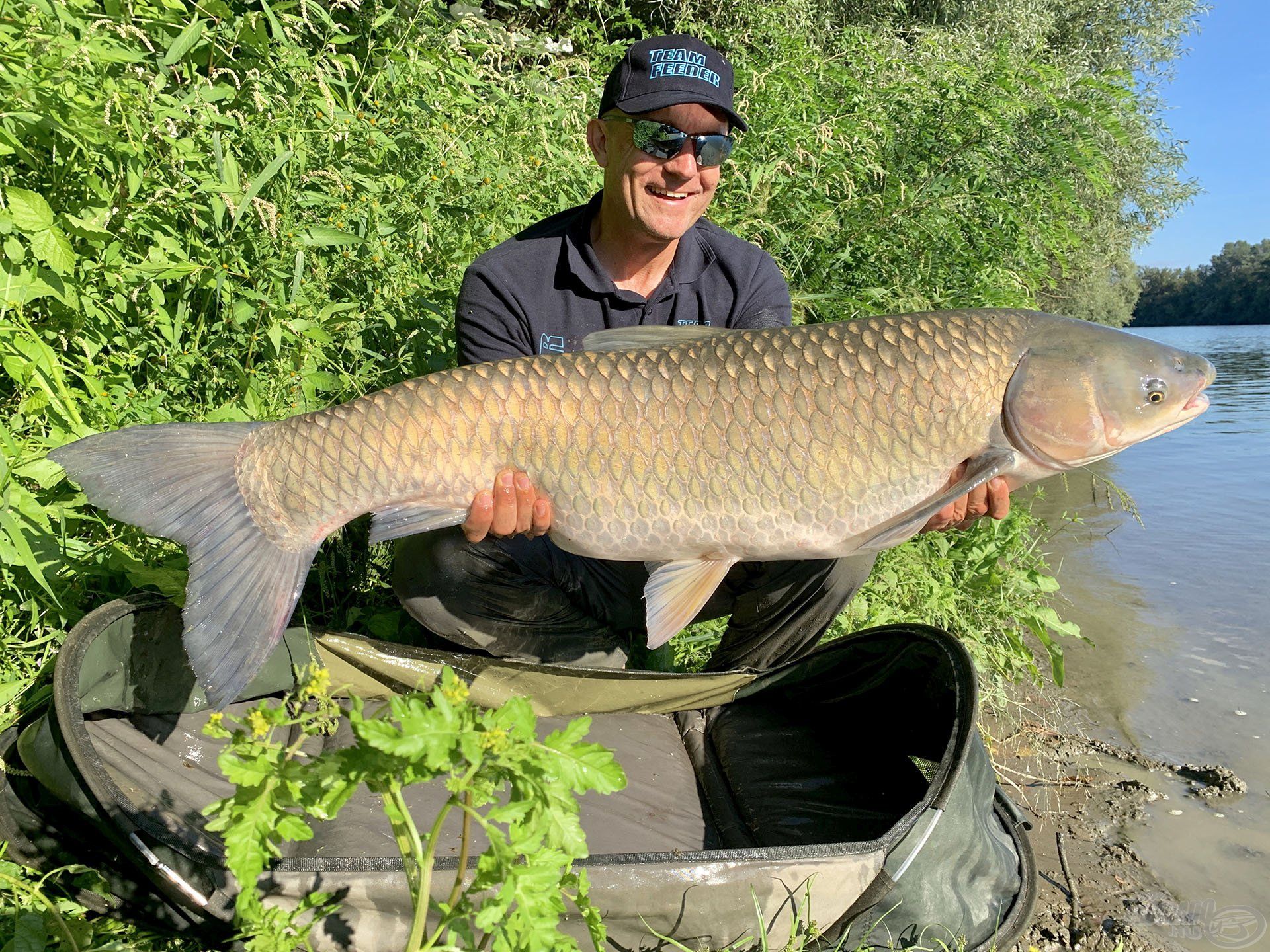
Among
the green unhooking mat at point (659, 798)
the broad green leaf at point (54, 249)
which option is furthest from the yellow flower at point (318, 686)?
the broad green leaf at point (54, 249)

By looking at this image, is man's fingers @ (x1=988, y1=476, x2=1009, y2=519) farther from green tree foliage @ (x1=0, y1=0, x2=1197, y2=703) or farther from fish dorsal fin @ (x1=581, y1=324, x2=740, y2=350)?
green tree foliage @ (x1=0, y1=0, x2=1197, y2=703)

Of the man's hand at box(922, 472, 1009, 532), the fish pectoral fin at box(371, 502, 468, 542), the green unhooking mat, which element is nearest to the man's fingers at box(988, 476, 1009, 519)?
the man's hand at box(922, 472, 1009, 532)

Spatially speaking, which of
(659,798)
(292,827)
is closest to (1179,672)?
(659,798)

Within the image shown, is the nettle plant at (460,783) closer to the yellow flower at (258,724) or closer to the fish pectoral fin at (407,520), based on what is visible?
A: the yellow flower at (258,724)

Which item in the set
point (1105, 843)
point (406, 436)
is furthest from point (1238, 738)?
point (406, 436)

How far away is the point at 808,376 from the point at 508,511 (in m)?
0.60

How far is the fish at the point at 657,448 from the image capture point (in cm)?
166

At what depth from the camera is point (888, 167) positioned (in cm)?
384

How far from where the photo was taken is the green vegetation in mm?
1885

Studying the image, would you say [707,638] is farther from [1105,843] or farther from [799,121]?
[799,121]

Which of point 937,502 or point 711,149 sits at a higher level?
point 711,149

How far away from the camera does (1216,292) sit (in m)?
46.8
